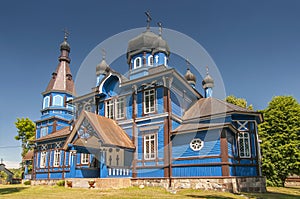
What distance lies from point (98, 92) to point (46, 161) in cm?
1006

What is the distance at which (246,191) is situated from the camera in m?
14.8

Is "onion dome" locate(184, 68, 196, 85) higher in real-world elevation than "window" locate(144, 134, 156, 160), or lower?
higher

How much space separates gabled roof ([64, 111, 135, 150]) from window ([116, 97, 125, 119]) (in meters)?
1.37

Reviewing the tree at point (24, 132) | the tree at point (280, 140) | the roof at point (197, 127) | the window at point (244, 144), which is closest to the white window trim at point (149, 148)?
the roof at point (197, 127)

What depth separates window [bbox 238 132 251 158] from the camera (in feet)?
52.8

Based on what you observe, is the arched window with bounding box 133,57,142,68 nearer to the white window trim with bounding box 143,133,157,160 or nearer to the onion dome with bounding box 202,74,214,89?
the white window trim with bounding box 143,133,157,160

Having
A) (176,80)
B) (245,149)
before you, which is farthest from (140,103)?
(245,149)

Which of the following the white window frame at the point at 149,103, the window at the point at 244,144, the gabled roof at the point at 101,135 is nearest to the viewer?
the gabled roof at the point at 101,135

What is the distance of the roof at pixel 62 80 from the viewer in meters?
31.1

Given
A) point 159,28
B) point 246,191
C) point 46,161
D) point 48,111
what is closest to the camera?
point 246,191

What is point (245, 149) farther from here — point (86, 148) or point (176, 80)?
point (86, 148)

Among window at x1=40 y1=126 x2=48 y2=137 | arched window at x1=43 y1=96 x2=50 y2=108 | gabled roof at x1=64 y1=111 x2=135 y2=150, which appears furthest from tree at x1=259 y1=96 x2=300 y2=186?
arched window at x1=43 y1=96 x2=50 y2=108

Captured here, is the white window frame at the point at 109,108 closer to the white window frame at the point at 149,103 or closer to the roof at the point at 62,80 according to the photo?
the white window frame at the point at 149,103

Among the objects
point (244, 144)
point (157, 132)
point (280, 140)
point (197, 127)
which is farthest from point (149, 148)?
point (280, 140)
